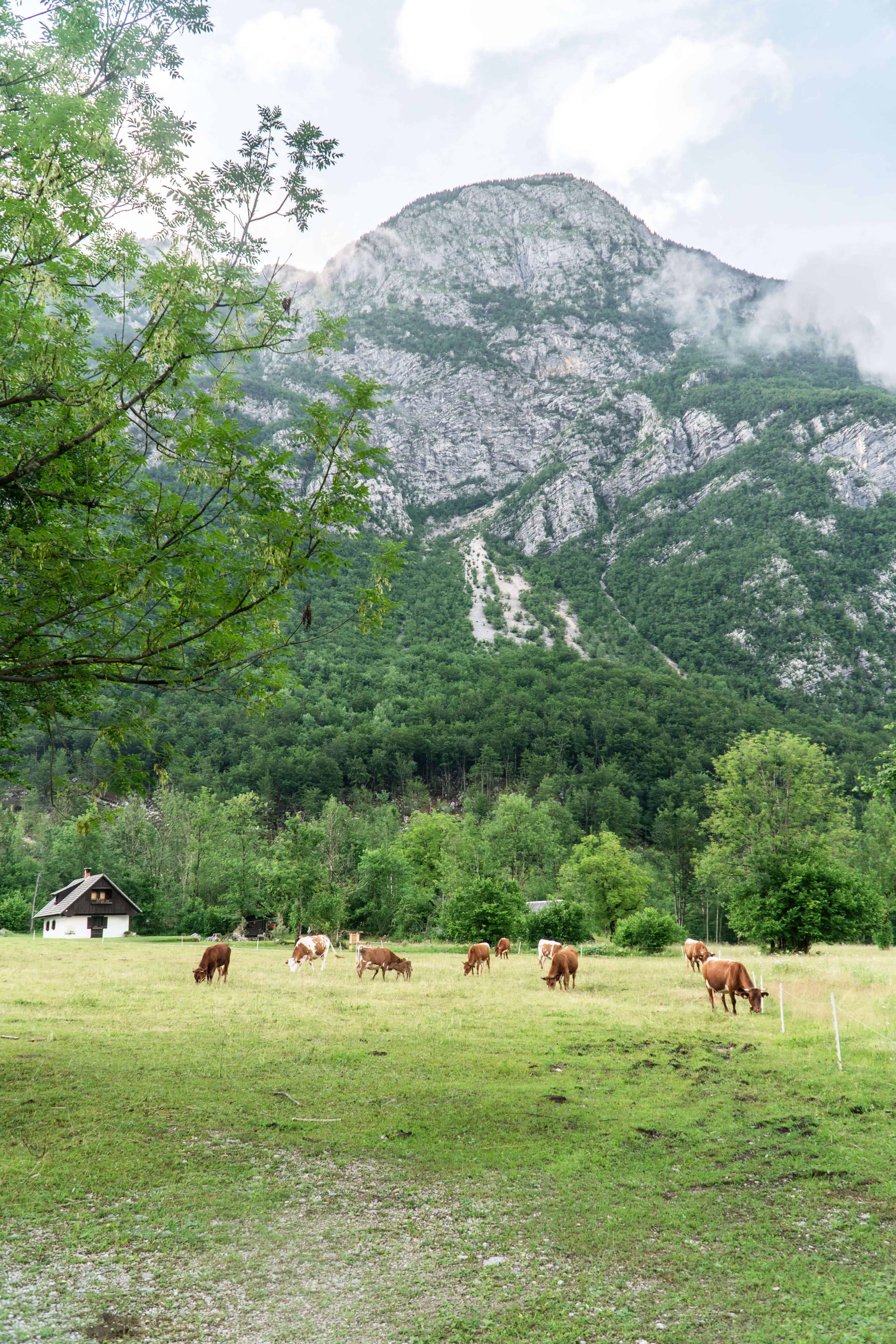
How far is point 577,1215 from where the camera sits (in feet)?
20.5

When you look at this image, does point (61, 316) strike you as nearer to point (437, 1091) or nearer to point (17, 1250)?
point (17, 1250)

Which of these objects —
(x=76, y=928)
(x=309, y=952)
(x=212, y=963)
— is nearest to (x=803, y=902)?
(x=309, y=952)

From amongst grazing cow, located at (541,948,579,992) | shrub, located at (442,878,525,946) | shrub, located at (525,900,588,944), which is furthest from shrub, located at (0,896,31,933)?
grazing cow, located at (541,948,579,992)

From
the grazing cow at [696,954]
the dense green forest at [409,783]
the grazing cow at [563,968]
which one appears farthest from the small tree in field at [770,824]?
the grazing cow at [563,968]

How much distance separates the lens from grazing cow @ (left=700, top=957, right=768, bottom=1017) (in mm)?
17984

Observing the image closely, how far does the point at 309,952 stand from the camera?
1182 inches

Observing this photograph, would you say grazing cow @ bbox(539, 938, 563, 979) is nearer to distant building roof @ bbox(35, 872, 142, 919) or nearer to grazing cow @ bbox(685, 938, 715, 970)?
grazing cow @ bbox(685, 938, 715, 970)

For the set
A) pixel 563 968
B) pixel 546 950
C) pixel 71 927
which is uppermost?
pixel 563 968

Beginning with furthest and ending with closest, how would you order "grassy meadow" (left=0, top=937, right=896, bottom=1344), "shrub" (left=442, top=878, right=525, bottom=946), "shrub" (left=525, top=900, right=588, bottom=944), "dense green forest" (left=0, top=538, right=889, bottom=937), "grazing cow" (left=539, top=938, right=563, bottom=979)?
1. "dense green forest" (left=0, top=538, right=889, bottom=937)
2. "shrub" (left=525, top=900, right=588, bottom=944)
3. "shrub" (left=442, top=878, right=525, bottom=946)
4. "grazing cow" (left=539, top=938, right=563, bottom=979)
5. "grassy meadow" (left=0, top=937, right=896, bottom=1344)

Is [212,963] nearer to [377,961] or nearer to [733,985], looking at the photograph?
[377,961]

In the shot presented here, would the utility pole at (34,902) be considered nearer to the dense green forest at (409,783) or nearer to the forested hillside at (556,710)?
the dense green forest at (409,783)

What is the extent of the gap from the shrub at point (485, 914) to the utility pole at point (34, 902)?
39440 millimetres

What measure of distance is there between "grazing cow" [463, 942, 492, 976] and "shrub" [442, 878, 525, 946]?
26.4ft

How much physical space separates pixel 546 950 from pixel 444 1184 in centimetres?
2306
